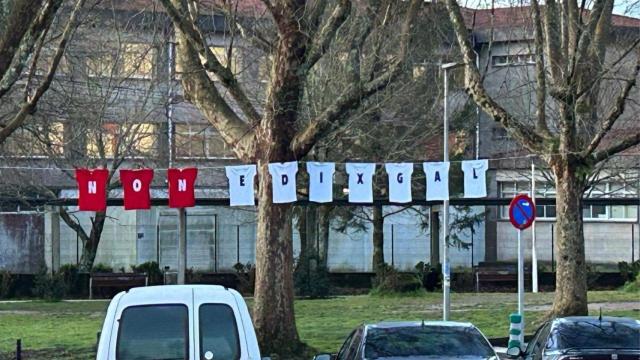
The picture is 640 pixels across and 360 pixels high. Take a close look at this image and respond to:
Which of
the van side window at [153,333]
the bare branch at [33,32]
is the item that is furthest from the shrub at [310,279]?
the van side window at [153,333]

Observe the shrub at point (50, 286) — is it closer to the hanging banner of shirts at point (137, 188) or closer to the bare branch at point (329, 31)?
the hanging banner of shirts at point (137, 188)

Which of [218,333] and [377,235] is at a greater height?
[377,235]

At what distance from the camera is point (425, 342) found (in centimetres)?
979

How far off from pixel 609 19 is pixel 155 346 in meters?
18.2

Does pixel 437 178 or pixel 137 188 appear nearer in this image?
pixel 437 178

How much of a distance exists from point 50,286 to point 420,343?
1049 inches

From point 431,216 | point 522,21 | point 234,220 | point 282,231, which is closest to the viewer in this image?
point 282,231

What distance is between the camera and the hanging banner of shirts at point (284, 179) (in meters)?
17.7

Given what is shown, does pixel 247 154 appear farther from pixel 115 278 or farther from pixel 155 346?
pixel 115 278

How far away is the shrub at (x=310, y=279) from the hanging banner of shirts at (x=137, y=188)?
35.1 ft

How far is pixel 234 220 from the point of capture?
4188 centimetres

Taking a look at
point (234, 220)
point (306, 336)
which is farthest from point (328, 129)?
point (234, 220)

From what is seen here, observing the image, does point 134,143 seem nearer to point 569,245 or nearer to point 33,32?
point 569,245

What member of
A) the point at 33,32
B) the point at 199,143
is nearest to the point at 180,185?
the point at 33,32
